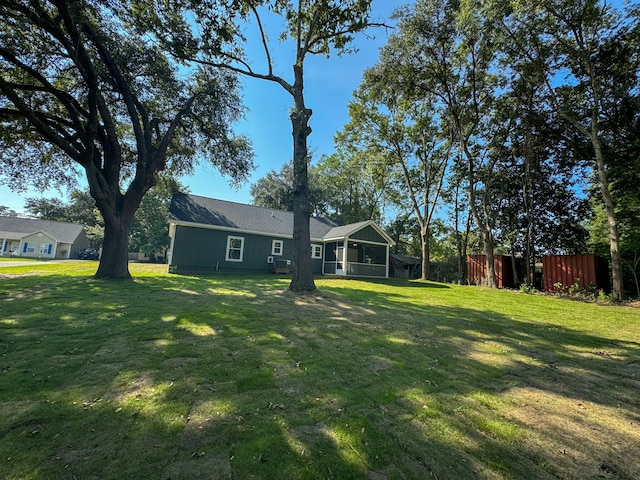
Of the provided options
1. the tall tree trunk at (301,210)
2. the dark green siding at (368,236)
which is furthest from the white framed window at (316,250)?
the tall tree trunk at (301,210)

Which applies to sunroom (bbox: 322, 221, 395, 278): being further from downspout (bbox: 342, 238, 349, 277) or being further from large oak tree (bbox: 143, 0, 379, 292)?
large oak tree (bbox: 143, 0, 379, 292)

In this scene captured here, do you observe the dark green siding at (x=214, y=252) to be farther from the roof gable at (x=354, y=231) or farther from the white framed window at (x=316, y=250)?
the roof gable at (x=354, y=231)

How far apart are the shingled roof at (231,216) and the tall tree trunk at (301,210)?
905cm

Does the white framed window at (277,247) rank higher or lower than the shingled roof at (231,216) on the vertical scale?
lower

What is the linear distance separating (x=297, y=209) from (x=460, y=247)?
20.5 meters

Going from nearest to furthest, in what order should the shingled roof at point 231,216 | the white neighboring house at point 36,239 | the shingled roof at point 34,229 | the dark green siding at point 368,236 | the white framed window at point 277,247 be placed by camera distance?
the shingled roof at point 231,216, the white framed window at point 277,247, the dark green siding at point 368,236, the white neighboring house at point 36,239, the shingled roof at point 34,229

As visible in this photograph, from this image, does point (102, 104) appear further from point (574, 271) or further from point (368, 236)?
point (574, 271)

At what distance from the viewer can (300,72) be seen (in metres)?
9.63

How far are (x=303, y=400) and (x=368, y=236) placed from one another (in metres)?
16.8

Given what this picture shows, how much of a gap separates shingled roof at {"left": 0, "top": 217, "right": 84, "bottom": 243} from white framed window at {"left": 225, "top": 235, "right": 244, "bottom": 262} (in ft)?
99.7

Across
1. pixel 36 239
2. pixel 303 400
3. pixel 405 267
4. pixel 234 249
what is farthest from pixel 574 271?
pixel 36 239

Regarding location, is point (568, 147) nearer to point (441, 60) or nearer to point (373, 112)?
point (441, 60)

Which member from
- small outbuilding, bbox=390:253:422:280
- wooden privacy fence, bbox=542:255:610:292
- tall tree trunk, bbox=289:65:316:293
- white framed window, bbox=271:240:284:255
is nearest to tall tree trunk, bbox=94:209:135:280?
tall tree trunk, bbox=289:65:316:293

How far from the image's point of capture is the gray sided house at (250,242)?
1579 centimetres
